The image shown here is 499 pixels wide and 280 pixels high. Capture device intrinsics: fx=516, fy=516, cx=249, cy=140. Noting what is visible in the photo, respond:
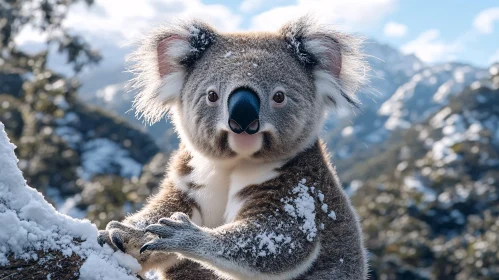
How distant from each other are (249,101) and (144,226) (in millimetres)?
926

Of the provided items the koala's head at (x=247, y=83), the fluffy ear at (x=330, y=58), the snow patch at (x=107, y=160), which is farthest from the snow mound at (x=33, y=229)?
the snow patch at (x=107, y=160)

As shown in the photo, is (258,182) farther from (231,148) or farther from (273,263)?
(273,263)

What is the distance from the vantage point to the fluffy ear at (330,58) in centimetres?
300

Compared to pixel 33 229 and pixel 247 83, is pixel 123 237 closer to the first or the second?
pixel 33 229

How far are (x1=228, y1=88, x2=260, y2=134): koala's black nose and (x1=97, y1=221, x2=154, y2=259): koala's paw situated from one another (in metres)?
0.70

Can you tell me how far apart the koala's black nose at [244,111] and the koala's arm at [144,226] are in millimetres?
696

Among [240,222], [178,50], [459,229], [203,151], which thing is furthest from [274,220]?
[459,229]

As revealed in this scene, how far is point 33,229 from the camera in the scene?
2021 mm

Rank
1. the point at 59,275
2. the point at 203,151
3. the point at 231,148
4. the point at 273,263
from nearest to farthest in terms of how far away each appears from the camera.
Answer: the point at 59,275 < the point at 273,263 < the point at 231,148 < the point at 203,151

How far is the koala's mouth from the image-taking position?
8.43 feet

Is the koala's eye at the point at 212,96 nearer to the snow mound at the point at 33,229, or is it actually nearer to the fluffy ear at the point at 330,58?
the fluffy ear at the point at 330,58

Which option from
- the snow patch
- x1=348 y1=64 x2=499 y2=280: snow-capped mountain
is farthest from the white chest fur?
the snow patch

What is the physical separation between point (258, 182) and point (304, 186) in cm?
24

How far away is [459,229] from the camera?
40.9 metres
